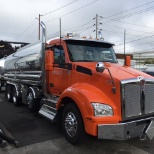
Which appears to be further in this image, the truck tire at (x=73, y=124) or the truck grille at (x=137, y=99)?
the truck tire at (x=73, y=124)

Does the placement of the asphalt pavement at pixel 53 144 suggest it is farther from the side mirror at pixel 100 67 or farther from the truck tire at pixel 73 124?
the side mirror at pixel 100 67

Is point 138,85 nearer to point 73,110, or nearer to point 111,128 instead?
point 111,128

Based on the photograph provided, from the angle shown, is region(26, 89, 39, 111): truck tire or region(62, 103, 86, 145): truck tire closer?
region(62, 103, 86, 145): truck tire

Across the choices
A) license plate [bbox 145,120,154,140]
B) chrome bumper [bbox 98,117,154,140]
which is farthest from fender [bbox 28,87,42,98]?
license plate [bbox 145,120,154,140]

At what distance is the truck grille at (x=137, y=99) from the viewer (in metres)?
5.14

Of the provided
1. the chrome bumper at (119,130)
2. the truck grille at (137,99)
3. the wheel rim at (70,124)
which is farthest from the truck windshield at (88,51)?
the chrome bumper at (119,130)

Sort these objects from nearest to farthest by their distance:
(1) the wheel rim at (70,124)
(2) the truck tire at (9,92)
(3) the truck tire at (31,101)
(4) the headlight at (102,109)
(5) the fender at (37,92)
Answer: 1. (4) the headlight at (102,109)
2. (1) the wheel rim at (70,124)
3. (5) the fender at (37,92)
4. (3) the truck tire at (31,101)
5. (2) the truck tire at (9,92)

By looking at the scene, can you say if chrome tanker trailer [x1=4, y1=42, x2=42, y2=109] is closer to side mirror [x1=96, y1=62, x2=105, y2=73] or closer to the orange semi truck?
the orange semi truck

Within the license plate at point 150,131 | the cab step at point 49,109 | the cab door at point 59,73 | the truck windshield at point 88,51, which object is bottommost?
the license plate at point 150,131

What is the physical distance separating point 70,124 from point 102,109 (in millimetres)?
1073

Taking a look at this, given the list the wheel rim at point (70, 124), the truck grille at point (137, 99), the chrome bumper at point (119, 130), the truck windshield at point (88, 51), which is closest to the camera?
the chrome bumper at point (119, 130)

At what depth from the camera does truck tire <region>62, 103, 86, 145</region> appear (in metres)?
5.43

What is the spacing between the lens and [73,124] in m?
5.69

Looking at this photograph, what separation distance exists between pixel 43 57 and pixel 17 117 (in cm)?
243
